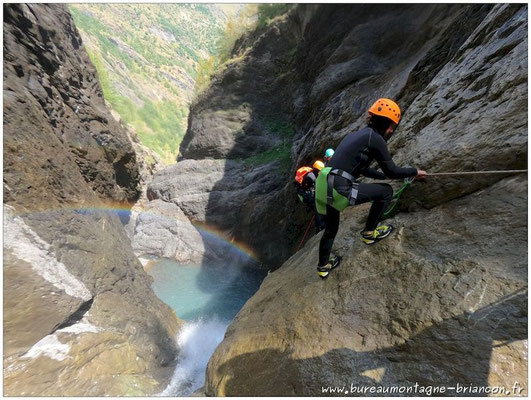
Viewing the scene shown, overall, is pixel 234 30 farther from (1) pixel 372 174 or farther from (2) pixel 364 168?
(2) pixel 364 168

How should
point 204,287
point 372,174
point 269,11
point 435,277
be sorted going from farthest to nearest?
point 269,11, point 204,287, point 372,174, point 435,277

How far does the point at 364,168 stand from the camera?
361cm

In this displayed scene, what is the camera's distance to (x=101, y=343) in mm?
7117

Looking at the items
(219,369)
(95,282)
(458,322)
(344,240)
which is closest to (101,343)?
(95,282)

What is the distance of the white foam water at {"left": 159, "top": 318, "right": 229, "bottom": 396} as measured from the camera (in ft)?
27.5

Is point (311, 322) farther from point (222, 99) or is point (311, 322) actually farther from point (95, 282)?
point (222, 99)

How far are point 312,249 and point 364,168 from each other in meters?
2.90

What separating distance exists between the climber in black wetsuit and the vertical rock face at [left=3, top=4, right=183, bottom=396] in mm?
6983

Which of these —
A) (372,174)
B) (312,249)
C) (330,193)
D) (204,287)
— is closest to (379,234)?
(372,174)

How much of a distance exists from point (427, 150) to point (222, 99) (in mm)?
21861

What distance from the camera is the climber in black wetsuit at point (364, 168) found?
3.31 m

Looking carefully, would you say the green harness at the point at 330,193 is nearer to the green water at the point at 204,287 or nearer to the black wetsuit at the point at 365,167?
the black wetsuit at the point at 365,167

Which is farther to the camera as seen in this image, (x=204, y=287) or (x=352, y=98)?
(x=204, y=287)

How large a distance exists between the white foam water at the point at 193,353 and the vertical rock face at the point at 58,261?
506 mm
